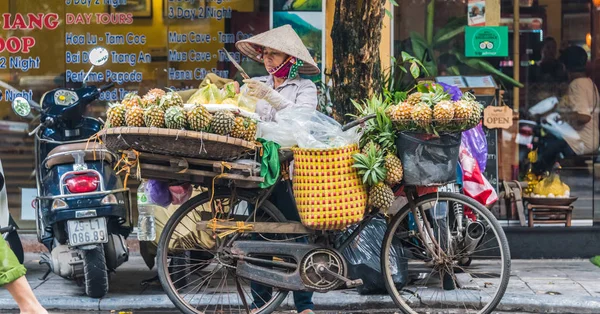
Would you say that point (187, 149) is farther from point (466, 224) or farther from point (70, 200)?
point (466, 224)

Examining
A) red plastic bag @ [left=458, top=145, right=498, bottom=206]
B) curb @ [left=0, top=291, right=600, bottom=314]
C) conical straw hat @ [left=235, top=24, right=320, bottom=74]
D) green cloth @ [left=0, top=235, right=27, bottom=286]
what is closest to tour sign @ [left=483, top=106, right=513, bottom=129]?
red plastic bag @ [left=458, top=145, right=498, bottom=206]

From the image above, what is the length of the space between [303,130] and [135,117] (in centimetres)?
102

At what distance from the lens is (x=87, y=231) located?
21.6ft

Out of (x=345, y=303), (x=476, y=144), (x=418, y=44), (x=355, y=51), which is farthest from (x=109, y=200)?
(x=418, y=44)

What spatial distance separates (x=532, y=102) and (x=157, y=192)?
183 inches

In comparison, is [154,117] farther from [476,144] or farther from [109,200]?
[476,144]

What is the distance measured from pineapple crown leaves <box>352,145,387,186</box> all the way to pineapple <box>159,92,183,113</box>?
1.11 m

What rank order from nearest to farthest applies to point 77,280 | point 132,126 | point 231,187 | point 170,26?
point 132,126 → point 231,187 → point 77,280 → point 170,26

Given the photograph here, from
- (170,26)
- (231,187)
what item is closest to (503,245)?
(231,187)

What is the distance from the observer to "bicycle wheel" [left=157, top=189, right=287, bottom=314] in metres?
5.87

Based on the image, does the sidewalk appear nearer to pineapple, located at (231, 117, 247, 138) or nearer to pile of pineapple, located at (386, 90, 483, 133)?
pile of pineapple, located at (386, 90, 483, 133)

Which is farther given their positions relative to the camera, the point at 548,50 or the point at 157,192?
the point at 548,50

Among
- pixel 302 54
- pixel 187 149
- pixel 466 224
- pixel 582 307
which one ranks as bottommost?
pixel 582 307

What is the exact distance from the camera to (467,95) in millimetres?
5926
